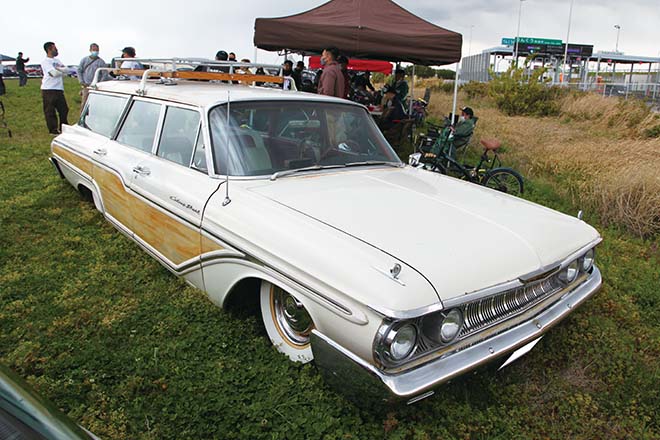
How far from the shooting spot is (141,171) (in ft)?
12.4

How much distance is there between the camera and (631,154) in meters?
7.92

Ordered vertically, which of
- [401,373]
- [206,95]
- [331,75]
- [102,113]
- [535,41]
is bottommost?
[401,373]

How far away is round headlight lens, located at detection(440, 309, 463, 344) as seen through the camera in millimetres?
2221

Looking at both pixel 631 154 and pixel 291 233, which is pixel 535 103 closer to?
pixel 631 154

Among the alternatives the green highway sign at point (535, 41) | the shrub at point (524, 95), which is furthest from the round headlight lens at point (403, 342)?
the green highway sign at point (535, 41)

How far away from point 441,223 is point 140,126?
2785 mm

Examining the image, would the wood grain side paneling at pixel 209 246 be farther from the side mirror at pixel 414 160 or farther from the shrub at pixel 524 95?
the shrub at pixel 524 95

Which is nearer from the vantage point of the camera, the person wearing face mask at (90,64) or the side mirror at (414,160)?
the side mirror at (414,160)

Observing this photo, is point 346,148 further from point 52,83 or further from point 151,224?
point 52,83

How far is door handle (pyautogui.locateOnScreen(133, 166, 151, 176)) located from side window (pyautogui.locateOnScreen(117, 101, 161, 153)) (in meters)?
0.19

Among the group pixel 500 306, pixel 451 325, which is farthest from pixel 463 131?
pixel 451 325

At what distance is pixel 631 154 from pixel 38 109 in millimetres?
14592

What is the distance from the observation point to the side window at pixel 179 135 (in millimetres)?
3482

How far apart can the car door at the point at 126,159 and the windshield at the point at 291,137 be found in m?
0.93
